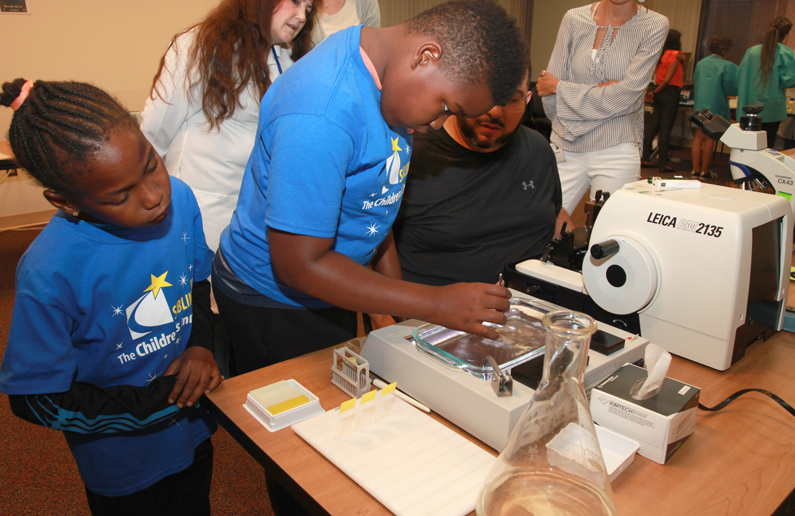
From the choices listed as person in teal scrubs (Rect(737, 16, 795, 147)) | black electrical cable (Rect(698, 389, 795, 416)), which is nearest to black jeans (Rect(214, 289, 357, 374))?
black electrical cable (Rect(698, 389, 795, 416))

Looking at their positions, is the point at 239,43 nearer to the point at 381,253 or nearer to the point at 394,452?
the point at 381,253

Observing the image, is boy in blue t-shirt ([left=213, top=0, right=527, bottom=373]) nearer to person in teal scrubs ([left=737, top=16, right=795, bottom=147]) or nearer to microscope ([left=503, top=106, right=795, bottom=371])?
microscope ([left=503, top=106, right=795, bottom=371])

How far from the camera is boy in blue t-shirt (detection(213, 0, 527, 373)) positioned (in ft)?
2.62

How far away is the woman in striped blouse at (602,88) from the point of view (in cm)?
222

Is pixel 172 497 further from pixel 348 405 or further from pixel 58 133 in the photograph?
pixel 58 133

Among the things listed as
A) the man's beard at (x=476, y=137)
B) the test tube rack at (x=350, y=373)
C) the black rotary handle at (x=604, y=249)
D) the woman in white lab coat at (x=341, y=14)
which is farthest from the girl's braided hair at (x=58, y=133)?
the woman in white lab coat at (x=341, y=14)

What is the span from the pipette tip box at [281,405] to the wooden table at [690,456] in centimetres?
1

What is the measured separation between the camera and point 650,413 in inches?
31.9

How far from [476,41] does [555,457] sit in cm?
58

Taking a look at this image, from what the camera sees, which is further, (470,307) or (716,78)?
(716,78)

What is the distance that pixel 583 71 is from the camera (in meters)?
2.34

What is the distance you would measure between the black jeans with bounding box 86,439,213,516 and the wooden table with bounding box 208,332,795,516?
250mm

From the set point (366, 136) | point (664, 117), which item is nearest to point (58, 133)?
point (366, 136)

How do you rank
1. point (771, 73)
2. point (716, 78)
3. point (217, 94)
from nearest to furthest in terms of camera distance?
point (217, 94)
point (771, 73)
point (716, 78)
